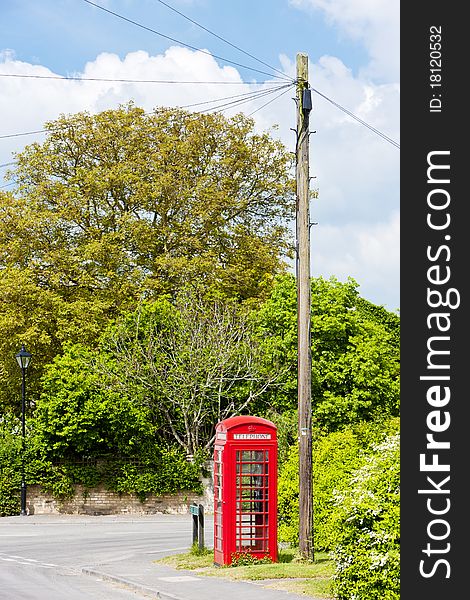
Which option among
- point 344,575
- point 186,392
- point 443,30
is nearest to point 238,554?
point 344,575

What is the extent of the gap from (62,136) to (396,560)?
35.1 meters

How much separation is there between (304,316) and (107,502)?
19.7m

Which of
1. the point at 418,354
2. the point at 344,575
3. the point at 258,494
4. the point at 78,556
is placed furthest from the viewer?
the point at 78,556

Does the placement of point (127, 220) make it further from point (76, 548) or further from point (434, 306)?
point (434, 306)

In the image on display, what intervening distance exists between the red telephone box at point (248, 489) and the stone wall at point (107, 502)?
18.2 m

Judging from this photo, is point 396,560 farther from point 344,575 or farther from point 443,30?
point 443,30

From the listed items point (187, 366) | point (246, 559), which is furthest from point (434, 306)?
point (187, 366)

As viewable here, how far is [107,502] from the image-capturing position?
35250 millimetres

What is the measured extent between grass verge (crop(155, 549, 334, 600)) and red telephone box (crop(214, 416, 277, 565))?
1.41 ft

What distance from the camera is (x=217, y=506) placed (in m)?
17.8

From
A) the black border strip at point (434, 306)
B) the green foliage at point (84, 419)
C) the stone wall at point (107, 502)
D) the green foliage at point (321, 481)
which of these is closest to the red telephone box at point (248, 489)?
the green foliage at point (321, 481)

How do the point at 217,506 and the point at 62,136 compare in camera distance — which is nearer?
the point at 217,506

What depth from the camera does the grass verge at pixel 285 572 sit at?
1448cm

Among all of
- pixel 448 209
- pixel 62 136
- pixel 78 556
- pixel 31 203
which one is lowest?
pixel 78 556
